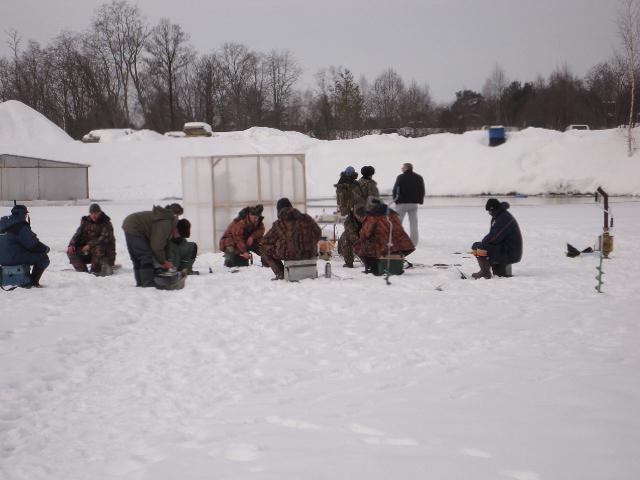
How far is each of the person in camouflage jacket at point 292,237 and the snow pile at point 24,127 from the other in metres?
48.7

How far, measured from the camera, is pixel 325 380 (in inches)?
205

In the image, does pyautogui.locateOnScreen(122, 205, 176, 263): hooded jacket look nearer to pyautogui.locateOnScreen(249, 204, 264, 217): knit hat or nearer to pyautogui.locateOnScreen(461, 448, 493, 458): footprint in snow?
pyautogui.locateOnScreen(249, 204, 264, 217): knit hat

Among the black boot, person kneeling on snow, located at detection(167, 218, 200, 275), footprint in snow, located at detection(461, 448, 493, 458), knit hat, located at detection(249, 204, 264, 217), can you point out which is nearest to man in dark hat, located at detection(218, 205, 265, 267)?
knit hat, located at detection(249, 204, 264, 217)

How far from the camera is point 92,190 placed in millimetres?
41906

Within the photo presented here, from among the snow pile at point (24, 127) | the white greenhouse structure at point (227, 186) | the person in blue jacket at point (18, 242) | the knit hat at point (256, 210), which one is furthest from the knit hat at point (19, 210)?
the snow pile at point (24, 127)

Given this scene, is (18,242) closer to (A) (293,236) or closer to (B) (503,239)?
(A) (293,236)

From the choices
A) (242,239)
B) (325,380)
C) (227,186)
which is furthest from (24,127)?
(325,380)

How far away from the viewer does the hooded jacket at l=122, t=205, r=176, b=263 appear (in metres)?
9.26

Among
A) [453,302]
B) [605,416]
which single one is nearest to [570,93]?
[453,302]

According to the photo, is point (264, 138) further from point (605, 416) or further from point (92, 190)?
point (605, 416)

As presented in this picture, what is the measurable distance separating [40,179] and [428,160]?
→ 22.9 m

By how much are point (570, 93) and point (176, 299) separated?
57475mm

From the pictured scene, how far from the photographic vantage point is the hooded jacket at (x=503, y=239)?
374 inches

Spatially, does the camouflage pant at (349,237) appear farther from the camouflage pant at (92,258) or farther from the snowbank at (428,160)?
the snowbank at (428,160)
